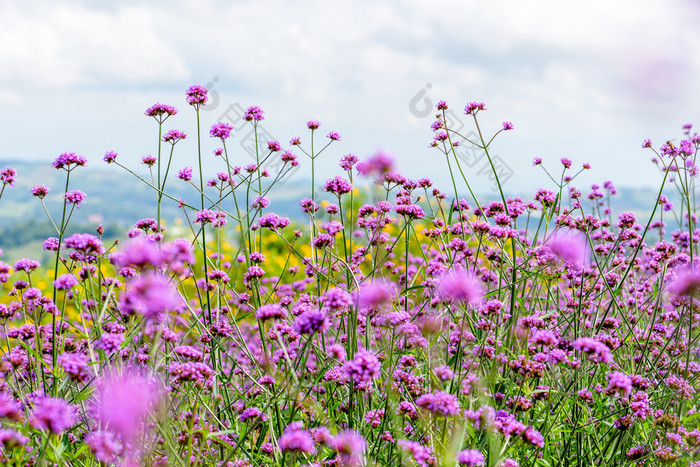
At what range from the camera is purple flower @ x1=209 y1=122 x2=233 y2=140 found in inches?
147

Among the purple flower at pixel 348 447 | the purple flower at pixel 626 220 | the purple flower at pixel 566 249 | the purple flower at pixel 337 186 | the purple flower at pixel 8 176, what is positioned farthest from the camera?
the purple flower at pixel 626 220

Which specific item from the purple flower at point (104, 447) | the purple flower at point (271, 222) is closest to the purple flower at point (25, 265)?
the purple flower at point (271, 222)

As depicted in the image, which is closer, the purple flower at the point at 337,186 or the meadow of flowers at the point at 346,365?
the meadow of flowers at the point at 346,365

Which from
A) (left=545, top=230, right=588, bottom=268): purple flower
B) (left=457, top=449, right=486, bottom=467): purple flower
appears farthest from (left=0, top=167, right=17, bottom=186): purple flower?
(left=545, top=230, right=588, bottom=268): purple flower

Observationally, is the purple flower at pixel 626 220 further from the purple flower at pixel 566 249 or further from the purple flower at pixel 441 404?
the purple flower at pixel 441 404

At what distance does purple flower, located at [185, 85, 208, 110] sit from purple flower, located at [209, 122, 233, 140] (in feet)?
0.58

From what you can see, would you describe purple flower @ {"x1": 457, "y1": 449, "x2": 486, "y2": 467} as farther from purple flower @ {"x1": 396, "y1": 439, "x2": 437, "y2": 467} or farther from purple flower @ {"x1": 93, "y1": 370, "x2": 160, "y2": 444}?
purple flower @ {"x1": 93, "y1": 370, "x2": 160, "y2": 444}

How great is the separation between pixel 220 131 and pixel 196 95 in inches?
11.9

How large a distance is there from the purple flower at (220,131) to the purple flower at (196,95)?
0.58 ft

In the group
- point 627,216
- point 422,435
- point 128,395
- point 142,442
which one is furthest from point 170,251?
point 627,216

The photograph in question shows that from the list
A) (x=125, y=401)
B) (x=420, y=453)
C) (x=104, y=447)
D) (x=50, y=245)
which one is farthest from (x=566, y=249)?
(x=50, y=245)

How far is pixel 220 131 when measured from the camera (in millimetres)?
3738

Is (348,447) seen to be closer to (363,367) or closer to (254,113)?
(363,367)

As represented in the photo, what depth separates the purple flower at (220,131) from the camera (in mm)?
3740
